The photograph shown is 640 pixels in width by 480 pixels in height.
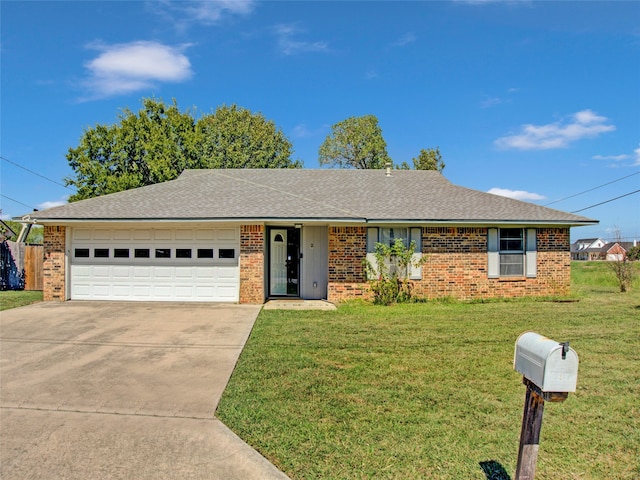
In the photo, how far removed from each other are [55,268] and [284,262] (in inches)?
264

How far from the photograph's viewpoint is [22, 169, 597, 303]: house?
1294 cm

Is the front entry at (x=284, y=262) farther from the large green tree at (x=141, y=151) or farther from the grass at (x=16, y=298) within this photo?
the large green tree at (x=141, y=151)

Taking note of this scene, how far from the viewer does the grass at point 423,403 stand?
386 cm

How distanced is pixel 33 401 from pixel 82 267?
9.12 metres

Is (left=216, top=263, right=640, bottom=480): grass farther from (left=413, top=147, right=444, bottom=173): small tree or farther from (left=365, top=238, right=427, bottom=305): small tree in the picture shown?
(left=413, top=147, right=444, bottom=173): small tree

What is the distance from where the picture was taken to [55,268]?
13344 mm

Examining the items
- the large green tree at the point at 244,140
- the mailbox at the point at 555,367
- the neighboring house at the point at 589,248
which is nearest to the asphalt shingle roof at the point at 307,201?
the mailbox at the point at 555,367

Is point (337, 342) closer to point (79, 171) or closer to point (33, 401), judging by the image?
point (33, 401)

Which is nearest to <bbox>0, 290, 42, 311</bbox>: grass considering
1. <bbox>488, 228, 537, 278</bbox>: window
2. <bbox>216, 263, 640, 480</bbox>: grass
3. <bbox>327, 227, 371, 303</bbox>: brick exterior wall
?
<bbox>216, 263, 640, 480</bbox>: grass

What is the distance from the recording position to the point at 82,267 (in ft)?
44.4

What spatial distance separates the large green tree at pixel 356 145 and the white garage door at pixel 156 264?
92.7 feet

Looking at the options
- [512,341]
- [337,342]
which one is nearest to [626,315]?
[512,341]

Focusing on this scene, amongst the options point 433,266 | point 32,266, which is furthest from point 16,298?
point 433,266

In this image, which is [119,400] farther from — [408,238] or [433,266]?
[433,266]
